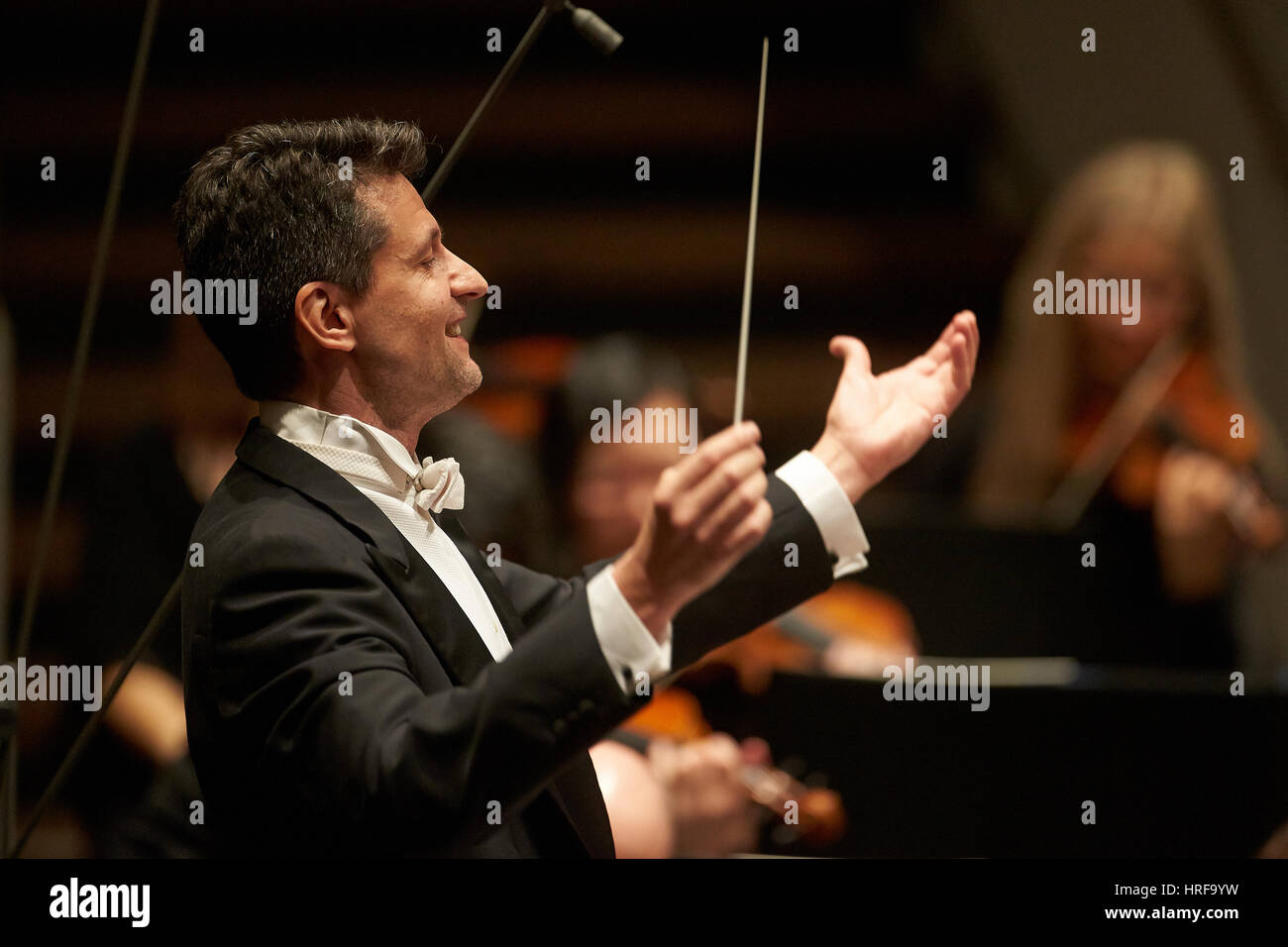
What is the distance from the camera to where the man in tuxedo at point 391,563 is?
122cm

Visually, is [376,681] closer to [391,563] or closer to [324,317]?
[391,563]

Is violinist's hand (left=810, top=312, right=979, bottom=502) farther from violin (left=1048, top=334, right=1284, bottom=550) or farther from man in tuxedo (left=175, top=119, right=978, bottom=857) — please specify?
violin (left=1048, top=334, right=1284, bottom=550)

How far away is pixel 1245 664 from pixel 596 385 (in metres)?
1.28

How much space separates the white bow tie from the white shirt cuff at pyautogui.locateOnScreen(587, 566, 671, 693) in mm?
358

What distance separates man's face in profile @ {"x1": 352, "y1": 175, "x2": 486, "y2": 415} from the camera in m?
1.51

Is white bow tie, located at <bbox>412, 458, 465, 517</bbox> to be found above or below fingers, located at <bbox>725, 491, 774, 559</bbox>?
above

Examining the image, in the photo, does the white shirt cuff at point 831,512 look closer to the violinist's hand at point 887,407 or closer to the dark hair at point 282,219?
the violinist's hand at point 887,407

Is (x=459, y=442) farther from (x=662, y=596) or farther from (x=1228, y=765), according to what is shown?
(x=662, y=596)

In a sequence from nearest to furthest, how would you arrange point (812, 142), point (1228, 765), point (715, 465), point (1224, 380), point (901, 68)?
point (715, 465)
point (1228, 765)
point (1224, 380)
point (812, 142)
point (901, 68)

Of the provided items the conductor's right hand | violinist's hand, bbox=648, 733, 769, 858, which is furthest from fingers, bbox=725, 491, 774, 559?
violinist's hand, bbox=648, 733, 769, 858

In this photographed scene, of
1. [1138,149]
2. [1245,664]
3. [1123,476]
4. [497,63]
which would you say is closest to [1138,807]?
[1245,664]

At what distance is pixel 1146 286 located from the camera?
10.0 feet

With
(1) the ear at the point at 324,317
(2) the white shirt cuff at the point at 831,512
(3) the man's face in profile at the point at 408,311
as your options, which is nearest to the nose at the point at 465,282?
(3) the man's face in profile at the point at 408,311

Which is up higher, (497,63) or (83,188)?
(497,63)
